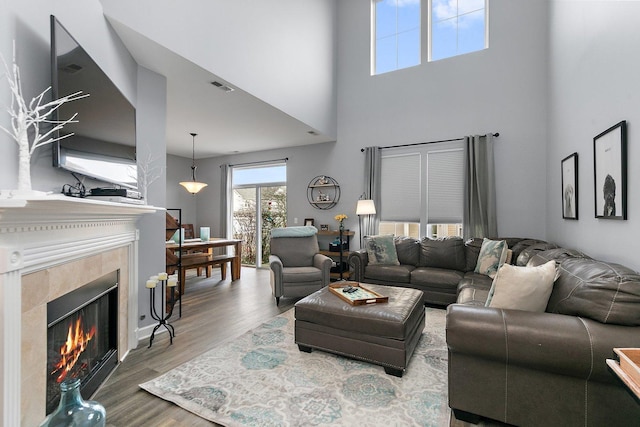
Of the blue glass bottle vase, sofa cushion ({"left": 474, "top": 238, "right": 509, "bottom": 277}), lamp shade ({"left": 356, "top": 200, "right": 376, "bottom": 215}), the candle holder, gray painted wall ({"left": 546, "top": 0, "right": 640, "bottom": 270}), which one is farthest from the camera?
lamp shade ({"left": 356, "top": 200, "right": 376, "bottom": 215})

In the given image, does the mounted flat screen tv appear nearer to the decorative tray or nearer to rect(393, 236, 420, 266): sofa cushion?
the decorative tray

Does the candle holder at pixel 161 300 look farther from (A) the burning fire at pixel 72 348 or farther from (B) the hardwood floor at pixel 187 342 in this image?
(A) the burning fire at pixel 72 348

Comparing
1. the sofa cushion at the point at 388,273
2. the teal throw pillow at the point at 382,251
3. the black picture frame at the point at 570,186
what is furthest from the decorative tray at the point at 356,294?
the black picture frame at the point at 570,186

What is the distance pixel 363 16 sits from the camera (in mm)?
5645

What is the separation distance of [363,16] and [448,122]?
2.72m

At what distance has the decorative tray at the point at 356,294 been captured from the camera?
2.51 m

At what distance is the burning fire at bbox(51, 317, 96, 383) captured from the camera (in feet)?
5.56

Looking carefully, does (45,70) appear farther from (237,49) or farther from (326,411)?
(326,411)

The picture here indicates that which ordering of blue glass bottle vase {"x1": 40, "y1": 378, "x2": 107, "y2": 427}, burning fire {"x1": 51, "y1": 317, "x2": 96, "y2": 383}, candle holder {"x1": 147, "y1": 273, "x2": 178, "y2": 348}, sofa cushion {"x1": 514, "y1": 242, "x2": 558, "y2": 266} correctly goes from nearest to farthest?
blue glass bottle vase {"x1": 40, "y1": 378, "x2": 107, "y2": 427}, burning fire {"x1": 51, "y1": 317, "x2": 96, "y2": 383}, candle holder {"x1": 147, "y1": 273, "x2": 178, "y2": 348}, sofa cushion {"x1": 514, "y1": 242, "x2": 558, "y2": 266}

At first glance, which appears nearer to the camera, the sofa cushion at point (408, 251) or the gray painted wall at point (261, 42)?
the gray painted wall at point (261, 42)

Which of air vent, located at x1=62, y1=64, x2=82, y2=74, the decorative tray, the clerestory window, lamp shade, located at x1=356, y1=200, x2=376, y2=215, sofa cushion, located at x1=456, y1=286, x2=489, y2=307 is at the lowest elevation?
sofa cushion, located at x1=456, y1=286, x2=489, y2=307

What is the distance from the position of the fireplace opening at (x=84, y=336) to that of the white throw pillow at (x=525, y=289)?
2568 mm

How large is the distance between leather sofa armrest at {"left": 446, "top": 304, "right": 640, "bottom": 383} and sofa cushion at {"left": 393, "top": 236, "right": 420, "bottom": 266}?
2759mm

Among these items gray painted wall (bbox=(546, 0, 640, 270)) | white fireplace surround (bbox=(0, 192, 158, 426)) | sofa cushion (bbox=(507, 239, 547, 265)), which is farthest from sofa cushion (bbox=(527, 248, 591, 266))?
white fireplace surround (bbox=(0, 192, 158, 426))
